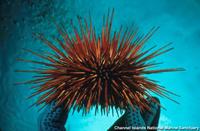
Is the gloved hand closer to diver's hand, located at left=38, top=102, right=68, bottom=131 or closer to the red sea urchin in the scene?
diver's hand, located at left=38, top=102, right=68, bottom=131

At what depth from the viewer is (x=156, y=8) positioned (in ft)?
23.5

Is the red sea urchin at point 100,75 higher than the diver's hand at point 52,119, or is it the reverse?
the red sea urchin at point 100,75

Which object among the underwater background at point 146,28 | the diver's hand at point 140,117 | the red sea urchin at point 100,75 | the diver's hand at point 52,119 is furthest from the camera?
the underwater background at point 146,28

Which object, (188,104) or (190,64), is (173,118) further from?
(190,64)

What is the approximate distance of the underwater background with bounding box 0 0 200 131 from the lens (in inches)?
269

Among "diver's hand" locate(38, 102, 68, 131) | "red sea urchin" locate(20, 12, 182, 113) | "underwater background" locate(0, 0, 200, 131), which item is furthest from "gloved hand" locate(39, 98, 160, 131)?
"underwater background" locate(0, 0, 200, 131)

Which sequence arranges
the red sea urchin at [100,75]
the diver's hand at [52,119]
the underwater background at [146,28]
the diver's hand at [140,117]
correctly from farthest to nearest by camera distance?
the underwater background at [146,28] → the diver's hand at [52,119] → the diver's hand at [140,117] → the red sea urchin at [100,75]

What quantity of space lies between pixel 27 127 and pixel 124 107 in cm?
829

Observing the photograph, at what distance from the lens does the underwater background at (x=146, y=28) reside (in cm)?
683

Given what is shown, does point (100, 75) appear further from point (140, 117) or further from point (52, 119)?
point (52, 119)

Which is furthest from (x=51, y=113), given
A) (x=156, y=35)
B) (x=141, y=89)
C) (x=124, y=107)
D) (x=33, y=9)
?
(x=156, y=35)

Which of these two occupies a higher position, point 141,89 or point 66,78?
point 66,78

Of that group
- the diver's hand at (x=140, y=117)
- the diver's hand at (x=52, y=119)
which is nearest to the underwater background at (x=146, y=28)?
the diver's hand at (x=52, y=119)

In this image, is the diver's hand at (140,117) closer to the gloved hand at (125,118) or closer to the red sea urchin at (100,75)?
the gloved hand at (125,118)
